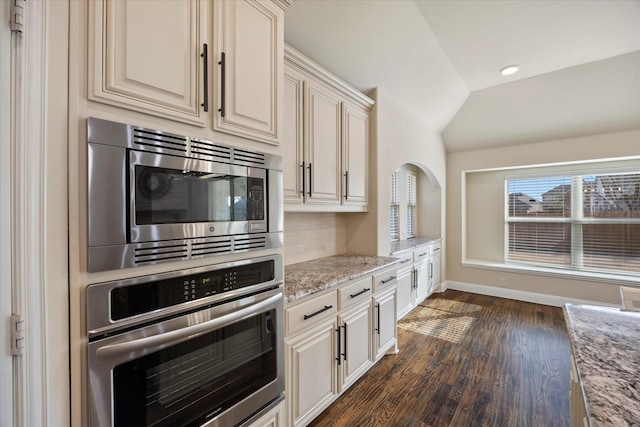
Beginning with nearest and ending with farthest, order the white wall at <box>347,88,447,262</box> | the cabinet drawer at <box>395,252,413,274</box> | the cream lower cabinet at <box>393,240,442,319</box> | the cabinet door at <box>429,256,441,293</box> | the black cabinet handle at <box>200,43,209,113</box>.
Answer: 1. the black cabinet handle at <box>200,43,209,113</box>
2. the white wall at <box>347,88,447,262</box>
3. the cabinet drawer at <box>395,252,413,274</box>
4. the cream lower cabinet at <box>393,240,442,319</box>
5. the cabinet door at <box>429,256,441,293</box>

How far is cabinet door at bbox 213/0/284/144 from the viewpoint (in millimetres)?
1202

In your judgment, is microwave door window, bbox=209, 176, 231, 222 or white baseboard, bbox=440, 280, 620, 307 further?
white baseboard, bbox=440, 280, 620, 307

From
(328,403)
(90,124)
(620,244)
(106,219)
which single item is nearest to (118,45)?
(90,124)

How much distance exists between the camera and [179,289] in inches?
41.2

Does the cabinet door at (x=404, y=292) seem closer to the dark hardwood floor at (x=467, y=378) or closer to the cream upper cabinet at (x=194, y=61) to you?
the dark hardwood floor at (x=467, y=378)

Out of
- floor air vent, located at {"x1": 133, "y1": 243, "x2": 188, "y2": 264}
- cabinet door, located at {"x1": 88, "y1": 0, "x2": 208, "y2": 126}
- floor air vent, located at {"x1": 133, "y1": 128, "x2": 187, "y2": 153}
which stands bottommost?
floor air vent, located at {"x1": 133, "y1": 243, "x2": 188, "y2": 264}

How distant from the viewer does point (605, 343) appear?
3.18 ft

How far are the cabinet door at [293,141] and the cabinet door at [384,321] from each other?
119 cm

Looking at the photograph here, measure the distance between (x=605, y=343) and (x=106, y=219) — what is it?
5.62 ft

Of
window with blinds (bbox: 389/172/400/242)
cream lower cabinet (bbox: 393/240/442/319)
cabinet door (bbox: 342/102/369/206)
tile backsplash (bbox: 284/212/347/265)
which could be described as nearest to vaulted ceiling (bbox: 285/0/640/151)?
cabinet door (bbox: 342/102/369/206)

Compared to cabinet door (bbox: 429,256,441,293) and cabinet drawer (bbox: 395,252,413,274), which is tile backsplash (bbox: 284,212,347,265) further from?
cabinet door (bbox: 429,256,441,293)

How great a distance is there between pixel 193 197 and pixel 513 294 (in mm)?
5285

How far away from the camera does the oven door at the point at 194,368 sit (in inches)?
34.4

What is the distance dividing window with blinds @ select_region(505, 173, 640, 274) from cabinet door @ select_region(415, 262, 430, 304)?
167 cm
